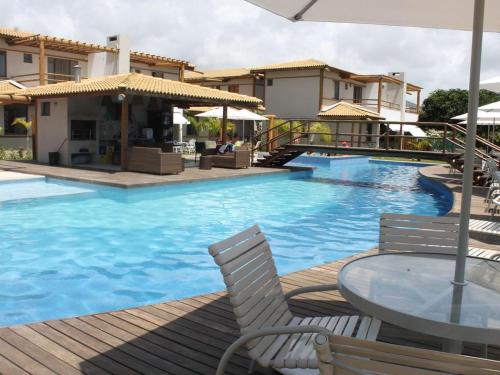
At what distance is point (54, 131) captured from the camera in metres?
19.1

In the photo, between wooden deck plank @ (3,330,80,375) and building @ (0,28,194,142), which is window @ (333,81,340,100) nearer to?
building @ (0,28,194,142)

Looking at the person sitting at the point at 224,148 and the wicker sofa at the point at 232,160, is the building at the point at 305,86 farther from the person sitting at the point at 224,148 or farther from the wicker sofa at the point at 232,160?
the wicker sofa at the point at 232,160

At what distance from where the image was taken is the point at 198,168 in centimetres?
1872

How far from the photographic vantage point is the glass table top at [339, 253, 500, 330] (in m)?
2.25

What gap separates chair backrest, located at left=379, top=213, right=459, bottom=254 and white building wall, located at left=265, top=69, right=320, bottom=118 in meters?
31.4

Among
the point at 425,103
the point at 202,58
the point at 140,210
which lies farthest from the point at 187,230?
the point at 202,58

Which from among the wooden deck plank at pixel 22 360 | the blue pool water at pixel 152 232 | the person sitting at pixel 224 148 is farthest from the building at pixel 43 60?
the wooden deck plank at pixel 22 360

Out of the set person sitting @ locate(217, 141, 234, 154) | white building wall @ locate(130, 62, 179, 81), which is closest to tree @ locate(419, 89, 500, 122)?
white building wall @ locate(130, 62, 179, 81)

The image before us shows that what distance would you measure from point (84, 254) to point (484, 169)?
1199cm

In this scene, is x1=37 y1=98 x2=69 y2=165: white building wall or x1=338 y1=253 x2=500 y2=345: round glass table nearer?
x1=338 y1=253 x2=500 y2=345: round glass table

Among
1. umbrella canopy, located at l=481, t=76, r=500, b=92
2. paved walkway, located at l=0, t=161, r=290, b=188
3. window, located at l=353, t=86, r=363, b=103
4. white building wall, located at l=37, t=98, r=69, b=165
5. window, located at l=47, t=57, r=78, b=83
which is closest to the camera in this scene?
umbrella canopy, located at l=481, t=76, r=500, b=92

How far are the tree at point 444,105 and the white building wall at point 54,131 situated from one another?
43.5m

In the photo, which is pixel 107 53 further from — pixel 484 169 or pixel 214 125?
pixel 484 169

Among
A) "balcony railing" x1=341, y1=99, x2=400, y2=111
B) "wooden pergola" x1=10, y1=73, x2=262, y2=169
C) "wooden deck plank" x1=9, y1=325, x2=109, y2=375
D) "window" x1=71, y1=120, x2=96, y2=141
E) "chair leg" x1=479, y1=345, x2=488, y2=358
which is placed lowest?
"wooden deck plank" x1=9, y1=325, x2=109, y2=375
